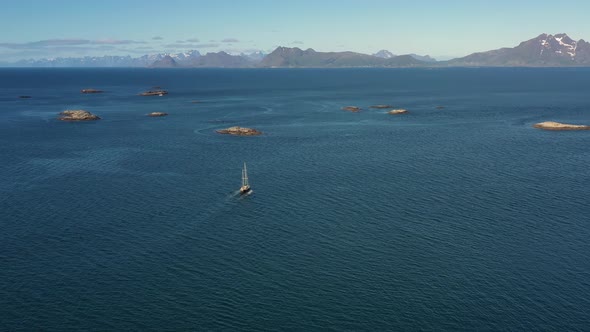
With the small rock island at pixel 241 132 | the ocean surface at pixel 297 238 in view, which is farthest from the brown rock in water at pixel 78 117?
the small rock island at pixel 241 132

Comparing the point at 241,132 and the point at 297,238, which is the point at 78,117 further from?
the point at 297,238

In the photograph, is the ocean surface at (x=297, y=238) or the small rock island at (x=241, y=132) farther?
the small rock island at (x=241, y=132)

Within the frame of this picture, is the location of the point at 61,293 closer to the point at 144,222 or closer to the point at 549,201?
the point at 144,222

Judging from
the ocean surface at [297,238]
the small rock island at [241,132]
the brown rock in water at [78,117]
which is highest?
the brown rock in water at [78,117]

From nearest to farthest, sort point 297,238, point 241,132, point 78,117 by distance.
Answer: point 297,238 → point 241,132 → point 78,117

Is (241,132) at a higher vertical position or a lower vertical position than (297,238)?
higher


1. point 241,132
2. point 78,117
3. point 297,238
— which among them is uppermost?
point 78,117

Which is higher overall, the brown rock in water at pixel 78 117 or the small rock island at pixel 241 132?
the brown rock in water at pixel 78 117

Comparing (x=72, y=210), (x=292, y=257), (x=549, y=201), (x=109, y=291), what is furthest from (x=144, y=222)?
(x=549, y=201)

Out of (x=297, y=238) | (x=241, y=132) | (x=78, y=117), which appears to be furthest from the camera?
(x=78, y=117)

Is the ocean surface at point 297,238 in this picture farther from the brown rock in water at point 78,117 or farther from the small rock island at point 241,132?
the brown rock in water at point 78,117

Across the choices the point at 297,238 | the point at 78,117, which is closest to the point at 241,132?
the point at 78,117
